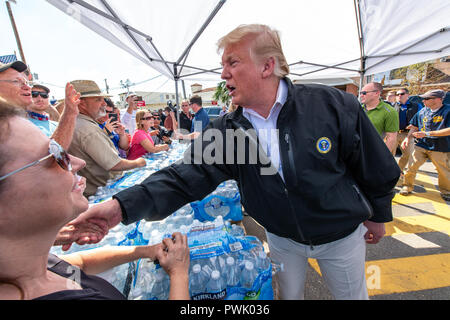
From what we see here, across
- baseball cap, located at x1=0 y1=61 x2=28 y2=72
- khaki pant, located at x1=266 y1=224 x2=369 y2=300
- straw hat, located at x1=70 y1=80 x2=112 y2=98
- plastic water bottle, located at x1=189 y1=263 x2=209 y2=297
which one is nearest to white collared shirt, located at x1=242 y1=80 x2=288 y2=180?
khaki pant, located at x1=266 y1=224 x2=369 y2=300

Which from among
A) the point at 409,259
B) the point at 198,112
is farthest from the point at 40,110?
the point at 409,259

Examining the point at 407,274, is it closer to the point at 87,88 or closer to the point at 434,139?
the point at 434,139

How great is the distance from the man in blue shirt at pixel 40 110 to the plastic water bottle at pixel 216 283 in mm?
2375

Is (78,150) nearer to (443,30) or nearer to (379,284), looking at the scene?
(379,284)

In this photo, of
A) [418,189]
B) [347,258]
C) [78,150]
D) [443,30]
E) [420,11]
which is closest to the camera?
[347,258]

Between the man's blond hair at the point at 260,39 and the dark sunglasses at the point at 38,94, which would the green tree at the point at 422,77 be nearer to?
the man's blond hair at the point at 260,39

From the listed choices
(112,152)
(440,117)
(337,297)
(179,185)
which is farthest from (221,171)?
(440,117)

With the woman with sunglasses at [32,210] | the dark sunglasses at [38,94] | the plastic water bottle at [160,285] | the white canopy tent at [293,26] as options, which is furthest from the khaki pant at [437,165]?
the dark sunglasses at [38,94]

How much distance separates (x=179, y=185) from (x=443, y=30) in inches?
205

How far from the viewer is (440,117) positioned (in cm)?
409

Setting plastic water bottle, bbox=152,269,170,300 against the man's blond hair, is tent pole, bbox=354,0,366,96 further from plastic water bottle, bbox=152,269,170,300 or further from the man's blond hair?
plastic water bottle, bbox=152,269,170,300

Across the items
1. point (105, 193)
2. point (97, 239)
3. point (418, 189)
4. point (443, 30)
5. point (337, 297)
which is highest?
point (443, 30)

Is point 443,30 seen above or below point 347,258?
above

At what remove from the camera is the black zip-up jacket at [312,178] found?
3.97ft
